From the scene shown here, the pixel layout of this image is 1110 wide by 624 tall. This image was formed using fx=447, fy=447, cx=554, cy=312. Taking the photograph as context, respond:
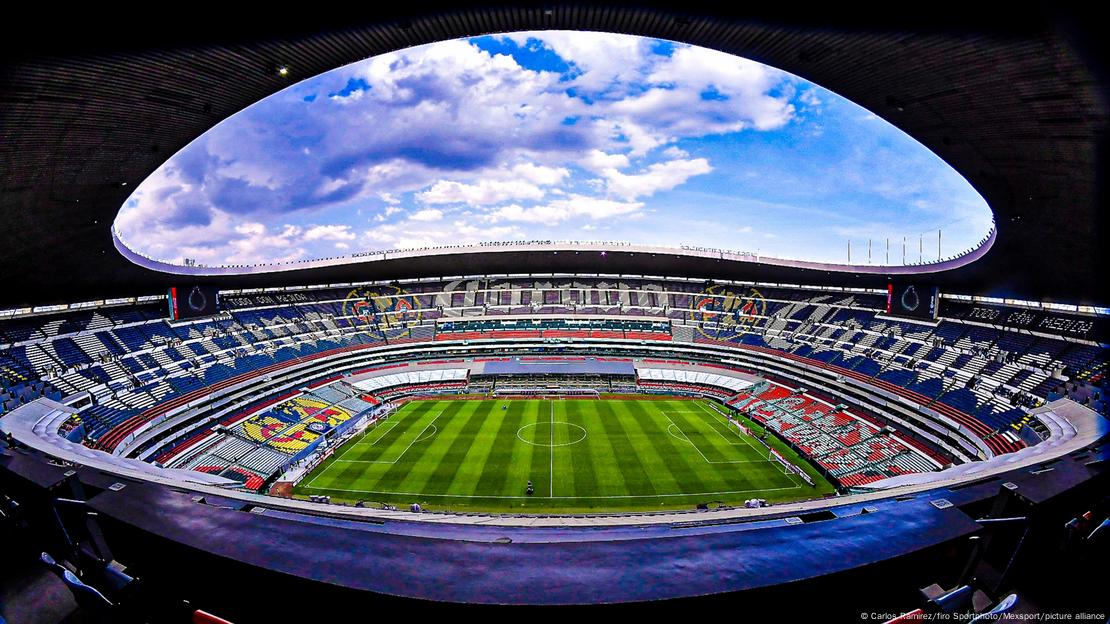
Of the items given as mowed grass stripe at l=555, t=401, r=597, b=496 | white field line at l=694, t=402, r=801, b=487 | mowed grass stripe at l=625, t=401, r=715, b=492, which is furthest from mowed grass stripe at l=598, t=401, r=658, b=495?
white field line at l=694, t=402, r=801, b=487

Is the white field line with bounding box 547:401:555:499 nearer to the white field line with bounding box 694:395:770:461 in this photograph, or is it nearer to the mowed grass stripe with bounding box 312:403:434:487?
the mowed grass stripe with bounding box 312:403:434:487

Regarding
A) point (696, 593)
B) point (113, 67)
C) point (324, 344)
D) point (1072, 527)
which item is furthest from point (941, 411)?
point (324, 344)

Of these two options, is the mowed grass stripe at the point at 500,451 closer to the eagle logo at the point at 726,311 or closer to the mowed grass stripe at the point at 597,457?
the mowed grass stripe at the point at 597,457

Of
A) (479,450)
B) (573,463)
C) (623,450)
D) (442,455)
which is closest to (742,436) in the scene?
(623,450)

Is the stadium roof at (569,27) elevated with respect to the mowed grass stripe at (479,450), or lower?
elevated

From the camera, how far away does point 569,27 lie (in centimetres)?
1430

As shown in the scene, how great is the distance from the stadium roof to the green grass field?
16715mm

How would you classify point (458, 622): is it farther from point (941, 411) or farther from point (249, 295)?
point (249, 295)

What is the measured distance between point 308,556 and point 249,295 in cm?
5426

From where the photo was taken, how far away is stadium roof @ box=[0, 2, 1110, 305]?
1061 cm

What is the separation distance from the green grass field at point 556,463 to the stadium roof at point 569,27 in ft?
54.8

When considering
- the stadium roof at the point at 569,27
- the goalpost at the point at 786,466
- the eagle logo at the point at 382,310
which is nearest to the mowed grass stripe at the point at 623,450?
the goalpost at the point at 786,466

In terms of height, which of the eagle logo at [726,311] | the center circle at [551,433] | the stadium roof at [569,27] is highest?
the stadium roof at [569,27]

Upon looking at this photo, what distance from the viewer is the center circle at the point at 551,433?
30578 mm
